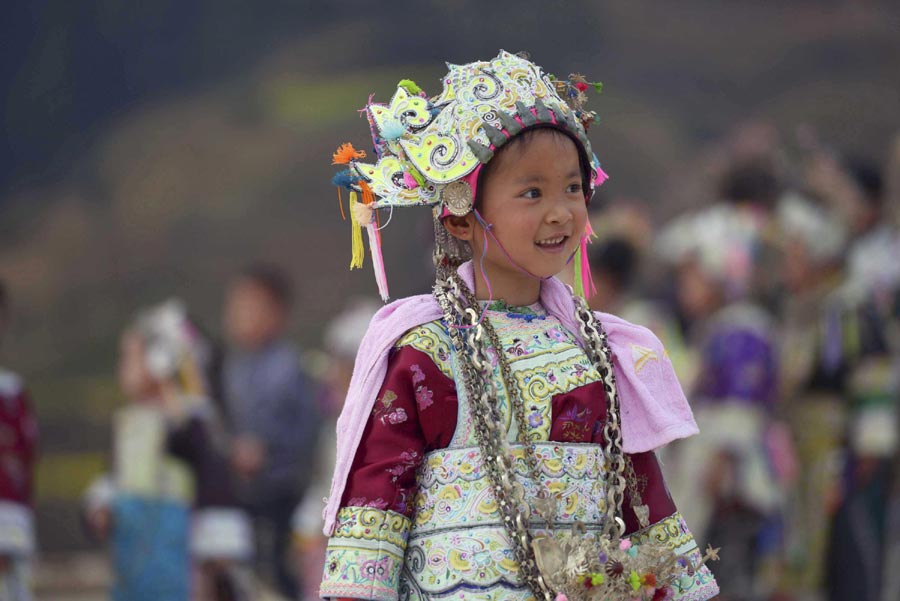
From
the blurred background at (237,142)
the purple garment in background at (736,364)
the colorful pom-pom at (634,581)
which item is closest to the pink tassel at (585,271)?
the colorful pom-pom at (634,581)

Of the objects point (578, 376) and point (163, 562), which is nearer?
point (578, 376)

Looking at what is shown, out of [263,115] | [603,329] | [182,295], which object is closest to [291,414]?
[182,295]

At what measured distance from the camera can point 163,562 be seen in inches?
289

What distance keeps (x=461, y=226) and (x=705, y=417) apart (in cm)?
510

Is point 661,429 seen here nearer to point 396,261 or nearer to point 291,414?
point 291,414

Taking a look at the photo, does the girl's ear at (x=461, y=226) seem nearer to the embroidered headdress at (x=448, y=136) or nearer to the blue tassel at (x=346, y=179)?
the embroidered headdress at (x=448, y=136)

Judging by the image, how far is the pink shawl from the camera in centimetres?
311

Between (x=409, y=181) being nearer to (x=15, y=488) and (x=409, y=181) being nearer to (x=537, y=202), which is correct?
(x=537, y=202)

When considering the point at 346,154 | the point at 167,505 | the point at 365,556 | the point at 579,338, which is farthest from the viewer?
the point at 167,505

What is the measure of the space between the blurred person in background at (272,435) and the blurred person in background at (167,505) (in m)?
1.45

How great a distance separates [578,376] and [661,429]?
21 cm

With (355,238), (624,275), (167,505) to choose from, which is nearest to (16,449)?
(167,505)

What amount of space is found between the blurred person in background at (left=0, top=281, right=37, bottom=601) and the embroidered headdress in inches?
148

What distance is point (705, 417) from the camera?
8.13 metres
